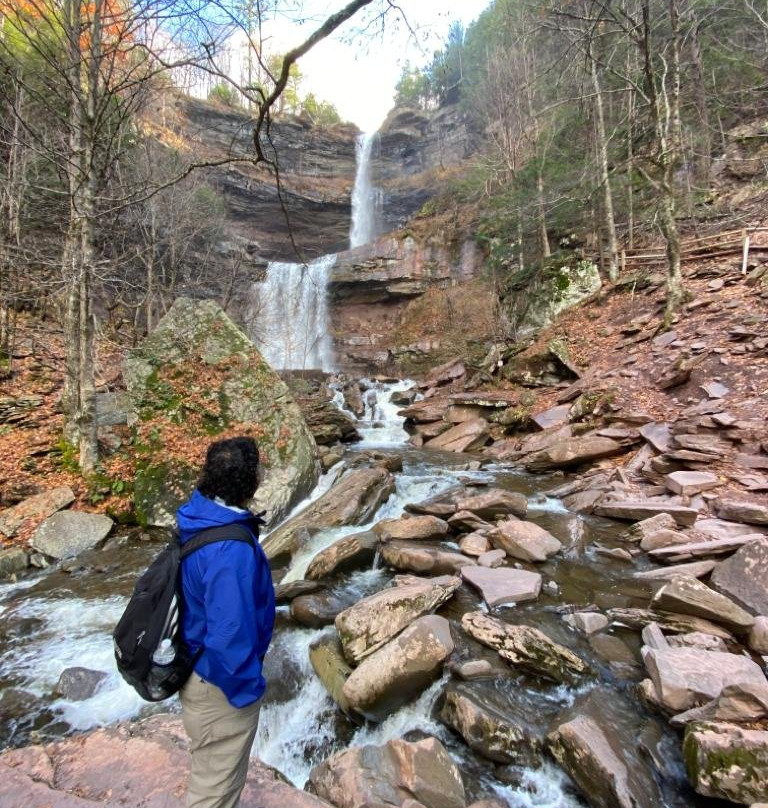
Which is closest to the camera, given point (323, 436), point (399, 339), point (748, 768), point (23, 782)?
point (748, 768)

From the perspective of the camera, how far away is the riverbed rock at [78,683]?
3582 millimetres

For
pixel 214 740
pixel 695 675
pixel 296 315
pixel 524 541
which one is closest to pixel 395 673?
pixel 214 740

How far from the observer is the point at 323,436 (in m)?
11.6

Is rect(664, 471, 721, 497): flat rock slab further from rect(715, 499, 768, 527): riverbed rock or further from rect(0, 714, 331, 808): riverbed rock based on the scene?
rect(0, 714, 331, 808): riverbed rock

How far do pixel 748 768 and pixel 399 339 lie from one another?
22417 mm

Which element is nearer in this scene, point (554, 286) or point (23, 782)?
point (23, 782)

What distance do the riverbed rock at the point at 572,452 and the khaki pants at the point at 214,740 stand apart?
6.94 m

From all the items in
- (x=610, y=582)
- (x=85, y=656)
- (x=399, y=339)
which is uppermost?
(x=399, y=339)

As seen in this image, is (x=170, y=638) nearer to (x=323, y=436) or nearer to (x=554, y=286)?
(x=323, y=436)

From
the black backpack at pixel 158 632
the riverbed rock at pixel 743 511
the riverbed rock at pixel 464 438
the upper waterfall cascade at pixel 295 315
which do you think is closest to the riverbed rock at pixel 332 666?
the black backpack at pixel 158 632

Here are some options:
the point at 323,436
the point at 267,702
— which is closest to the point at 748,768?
the point at 267,702

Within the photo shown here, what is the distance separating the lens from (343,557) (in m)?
4.98

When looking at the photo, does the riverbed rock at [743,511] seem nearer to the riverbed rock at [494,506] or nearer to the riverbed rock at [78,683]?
the riverbed rock at [494,506]

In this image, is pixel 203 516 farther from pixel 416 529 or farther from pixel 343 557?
pixel 416 529
